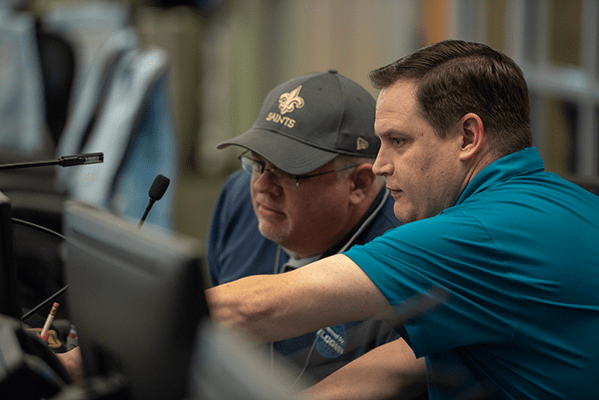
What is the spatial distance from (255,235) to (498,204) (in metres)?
0.86

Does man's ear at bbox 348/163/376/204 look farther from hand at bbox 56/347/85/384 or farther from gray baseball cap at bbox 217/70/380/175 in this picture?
hand at bbox 56/347/85/384

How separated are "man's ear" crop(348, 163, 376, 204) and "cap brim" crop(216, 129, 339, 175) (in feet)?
0.24

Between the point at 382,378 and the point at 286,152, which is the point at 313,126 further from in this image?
the point at 382,378

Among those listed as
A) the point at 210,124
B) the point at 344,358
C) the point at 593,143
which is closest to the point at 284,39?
the point at 210,124

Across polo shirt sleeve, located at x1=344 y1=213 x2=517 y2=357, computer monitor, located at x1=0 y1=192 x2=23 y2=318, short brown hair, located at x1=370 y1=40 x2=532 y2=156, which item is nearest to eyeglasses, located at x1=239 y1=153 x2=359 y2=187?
short brown hair, located at x1=370 y1=40 x2=532 y2=156

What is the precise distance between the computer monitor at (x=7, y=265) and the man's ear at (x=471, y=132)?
746mm

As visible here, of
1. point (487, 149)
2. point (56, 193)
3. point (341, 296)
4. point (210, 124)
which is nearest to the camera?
point (341, 296)

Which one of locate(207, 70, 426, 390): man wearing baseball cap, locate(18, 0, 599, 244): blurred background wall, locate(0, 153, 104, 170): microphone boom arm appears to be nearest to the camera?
locate(0, 153, 104, 170): microphone boom arm

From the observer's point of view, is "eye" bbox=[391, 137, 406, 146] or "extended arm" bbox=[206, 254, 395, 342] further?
"eye" bbox=[391, 137, 406, 146]

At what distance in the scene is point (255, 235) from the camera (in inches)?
64.3

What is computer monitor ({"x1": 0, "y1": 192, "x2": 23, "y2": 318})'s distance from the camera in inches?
31.7

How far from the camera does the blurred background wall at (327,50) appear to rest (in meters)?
3.29

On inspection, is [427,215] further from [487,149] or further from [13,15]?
[13,15]

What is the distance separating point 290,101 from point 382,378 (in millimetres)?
711
